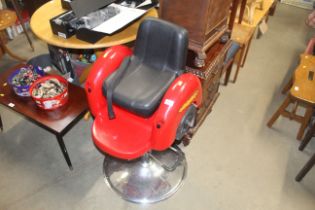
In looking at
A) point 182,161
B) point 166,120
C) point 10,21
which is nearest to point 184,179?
point 182,161

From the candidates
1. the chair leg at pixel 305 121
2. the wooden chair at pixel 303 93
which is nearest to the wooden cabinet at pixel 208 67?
the wooden chair at pixel 303 93

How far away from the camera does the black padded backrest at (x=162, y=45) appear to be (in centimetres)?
140

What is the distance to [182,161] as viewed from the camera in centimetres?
197

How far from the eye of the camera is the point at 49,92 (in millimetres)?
1809

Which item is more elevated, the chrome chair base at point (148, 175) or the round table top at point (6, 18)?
the round table top at point (6, 18)

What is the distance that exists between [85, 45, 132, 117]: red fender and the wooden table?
0.28m

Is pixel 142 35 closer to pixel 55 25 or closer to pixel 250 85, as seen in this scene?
pixel 55 25

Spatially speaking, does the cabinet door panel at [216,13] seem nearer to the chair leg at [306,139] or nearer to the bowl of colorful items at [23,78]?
the chair leg at [306,139]

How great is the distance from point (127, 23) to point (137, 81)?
1.66ft

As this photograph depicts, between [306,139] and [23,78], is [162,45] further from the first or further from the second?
[306,139]

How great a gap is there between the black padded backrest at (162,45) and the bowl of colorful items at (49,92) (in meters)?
0.62

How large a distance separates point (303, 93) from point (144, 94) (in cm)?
119

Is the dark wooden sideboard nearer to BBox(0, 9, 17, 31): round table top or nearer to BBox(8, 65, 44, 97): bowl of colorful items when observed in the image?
BBox(8, 65, 44, 97): bowl of colorful items

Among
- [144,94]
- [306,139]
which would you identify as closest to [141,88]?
[144,94]
